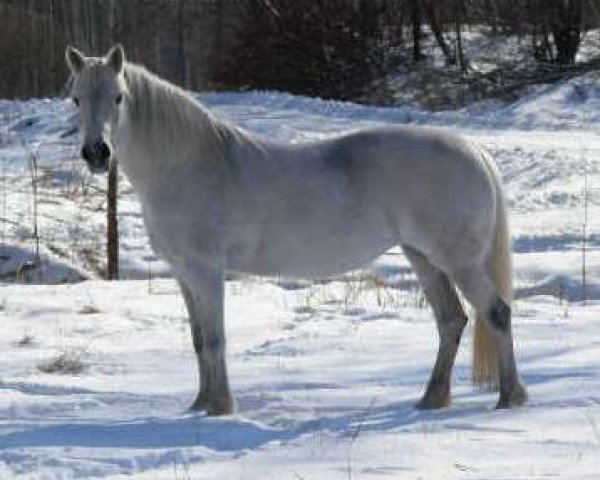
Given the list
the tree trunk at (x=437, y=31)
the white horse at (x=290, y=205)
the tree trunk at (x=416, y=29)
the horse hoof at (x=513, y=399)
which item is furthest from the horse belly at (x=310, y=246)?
the tree trunk at (x=416, y=29)

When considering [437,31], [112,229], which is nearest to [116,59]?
[112,229]

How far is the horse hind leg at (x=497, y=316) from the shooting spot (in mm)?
5367

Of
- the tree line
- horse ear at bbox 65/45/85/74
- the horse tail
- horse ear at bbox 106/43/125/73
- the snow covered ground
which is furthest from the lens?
the tree line

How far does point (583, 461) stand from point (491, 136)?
44.5 feet

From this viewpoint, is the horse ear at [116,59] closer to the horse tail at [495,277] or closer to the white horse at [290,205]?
the white horse at [290,205]

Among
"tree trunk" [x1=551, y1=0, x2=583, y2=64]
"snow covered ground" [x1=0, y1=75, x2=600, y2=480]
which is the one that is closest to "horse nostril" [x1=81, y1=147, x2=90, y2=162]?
"snow covered ground" [x1=0, y1=75, x2=600, y2=480]

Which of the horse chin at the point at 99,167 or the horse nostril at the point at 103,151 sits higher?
the horse nostril at the point at 103,151

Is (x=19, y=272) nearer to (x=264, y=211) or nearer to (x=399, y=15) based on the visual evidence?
(x=264, y=211)

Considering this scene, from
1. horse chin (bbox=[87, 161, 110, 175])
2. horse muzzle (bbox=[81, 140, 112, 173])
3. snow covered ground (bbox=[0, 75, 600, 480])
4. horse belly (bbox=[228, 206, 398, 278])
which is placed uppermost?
horse muzzle (bbox=[81, 140, 112, 173])

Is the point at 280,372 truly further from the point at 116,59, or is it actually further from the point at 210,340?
the point at 116,59

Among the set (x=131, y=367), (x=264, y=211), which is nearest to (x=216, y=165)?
(x=264, y=211)

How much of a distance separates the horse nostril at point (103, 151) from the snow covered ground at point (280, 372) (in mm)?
1163

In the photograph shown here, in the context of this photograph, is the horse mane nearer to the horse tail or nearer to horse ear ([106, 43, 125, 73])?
horse ear ([106, 43, 125, 73])

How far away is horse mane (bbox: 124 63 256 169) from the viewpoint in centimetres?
532
